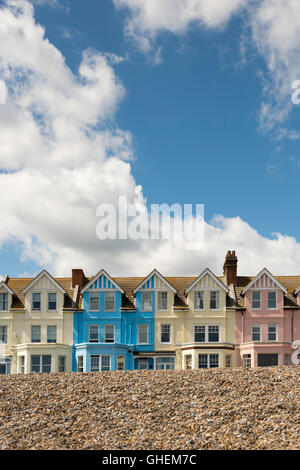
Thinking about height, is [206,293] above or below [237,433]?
above

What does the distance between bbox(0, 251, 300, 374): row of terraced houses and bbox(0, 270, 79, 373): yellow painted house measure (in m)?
0.09

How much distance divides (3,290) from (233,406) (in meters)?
29.0

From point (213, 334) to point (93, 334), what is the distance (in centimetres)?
1067

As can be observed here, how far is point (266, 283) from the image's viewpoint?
5453 cm

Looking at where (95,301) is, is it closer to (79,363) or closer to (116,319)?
(116,319)

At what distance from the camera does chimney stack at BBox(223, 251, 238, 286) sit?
56469 millimetres

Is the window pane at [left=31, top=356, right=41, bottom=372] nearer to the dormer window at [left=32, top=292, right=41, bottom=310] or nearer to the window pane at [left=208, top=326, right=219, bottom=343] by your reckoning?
the dormer window at [left=32, top=292, right=41, bottom=310]

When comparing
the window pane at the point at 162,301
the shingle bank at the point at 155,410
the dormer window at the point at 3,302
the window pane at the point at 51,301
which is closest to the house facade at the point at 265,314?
the window pane at the point at 162,301

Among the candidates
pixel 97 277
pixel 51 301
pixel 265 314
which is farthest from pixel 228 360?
pixel 51 301

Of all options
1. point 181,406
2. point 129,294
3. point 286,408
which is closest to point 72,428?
point 181,406

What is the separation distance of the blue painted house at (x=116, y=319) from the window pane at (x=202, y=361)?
14.4 ft

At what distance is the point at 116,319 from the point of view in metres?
54.4

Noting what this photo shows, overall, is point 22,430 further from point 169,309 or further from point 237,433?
point 169,309

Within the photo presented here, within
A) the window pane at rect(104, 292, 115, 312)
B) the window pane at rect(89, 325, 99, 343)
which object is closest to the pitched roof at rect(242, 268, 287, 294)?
the window pane at rect(104, 292, 115, 312)
